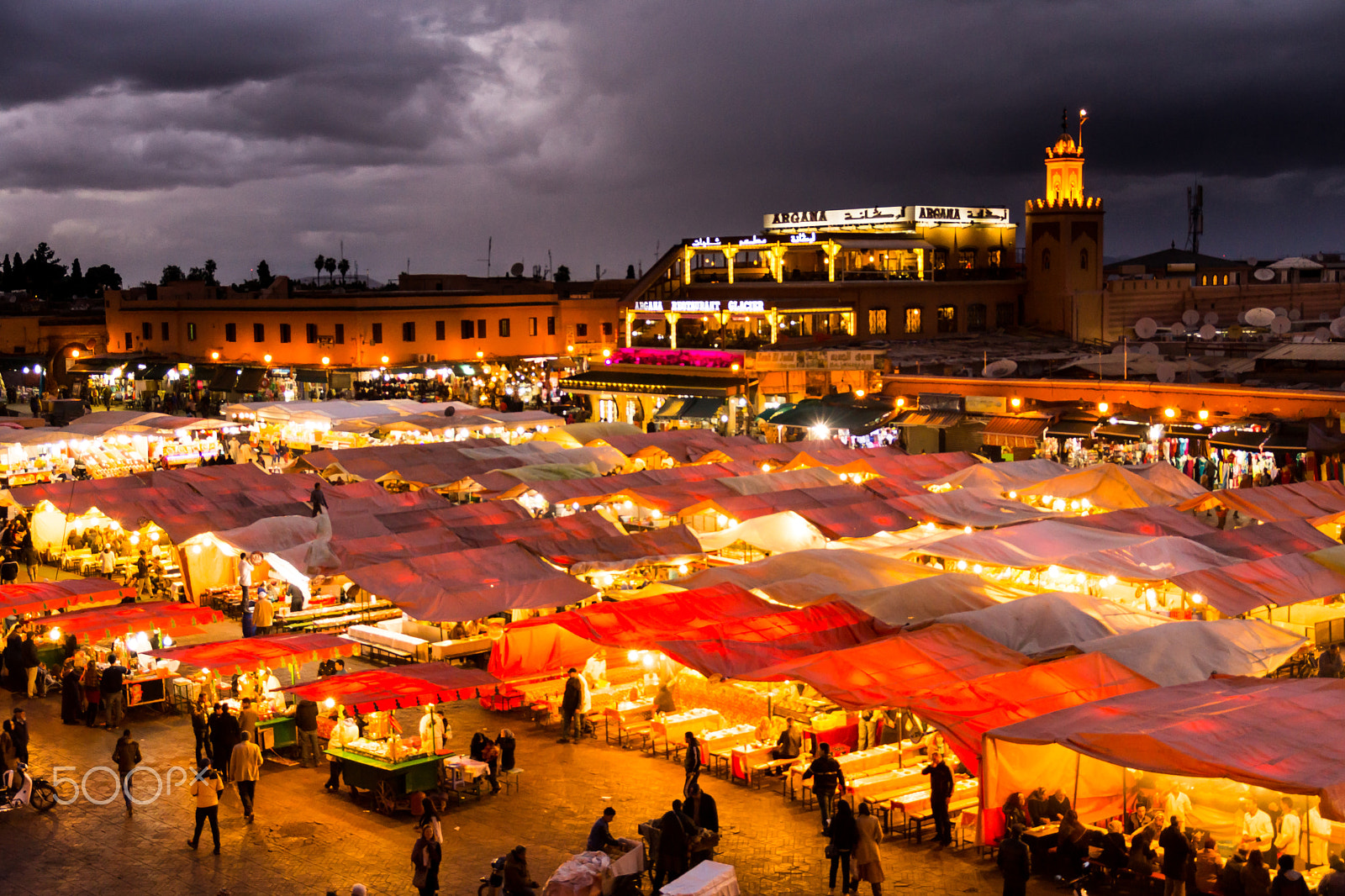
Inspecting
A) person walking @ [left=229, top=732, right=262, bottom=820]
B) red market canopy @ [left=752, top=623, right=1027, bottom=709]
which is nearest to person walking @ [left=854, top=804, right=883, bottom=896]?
red market canopy @ [left=752, top=623, right=1027, bottom=709]

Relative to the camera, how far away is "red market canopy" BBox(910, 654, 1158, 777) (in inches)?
520

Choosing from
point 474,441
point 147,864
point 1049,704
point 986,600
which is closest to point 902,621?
point 986,600

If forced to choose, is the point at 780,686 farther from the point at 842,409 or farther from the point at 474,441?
the point at 842,409

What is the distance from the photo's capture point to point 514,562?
65.9 ft

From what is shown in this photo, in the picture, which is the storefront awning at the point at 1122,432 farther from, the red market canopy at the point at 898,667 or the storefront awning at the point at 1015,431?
the red market canopy at the point at 898,667

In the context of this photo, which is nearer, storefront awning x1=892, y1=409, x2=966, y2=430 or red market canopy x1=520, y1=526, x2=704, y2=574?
red market canopy x1=520, y1=526, x2=704, y2=574

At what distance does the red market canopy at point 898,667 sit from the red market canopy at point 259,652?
5.62m

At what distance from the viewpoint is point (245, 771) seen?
45.7 ft

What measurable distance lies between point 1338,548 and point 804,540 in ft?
26.9

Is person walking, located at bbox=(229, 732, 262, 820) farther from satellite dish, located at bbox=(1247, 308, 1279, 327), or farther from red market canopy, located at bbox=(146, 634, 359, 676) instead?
satellite dish, located at bbox=(1247, 308, 1279, 327)

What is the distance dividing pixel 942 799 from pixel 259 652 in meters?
8.44

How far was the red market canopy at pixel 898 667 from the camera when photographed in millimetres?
14312

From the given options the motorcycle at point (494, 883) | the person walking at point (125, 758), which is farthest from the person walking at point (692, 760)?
the person walking at point (125, 758)

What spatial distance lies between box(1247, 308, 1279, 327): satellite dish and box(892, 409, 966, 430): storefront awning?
21291 millimetres
